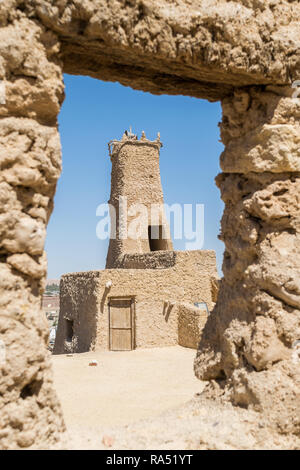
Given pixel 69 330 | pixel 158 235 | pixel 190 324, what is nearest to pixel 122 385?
pixel 190 324

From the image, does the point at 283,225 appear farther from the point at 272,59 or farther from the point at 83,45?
the point at 83,45

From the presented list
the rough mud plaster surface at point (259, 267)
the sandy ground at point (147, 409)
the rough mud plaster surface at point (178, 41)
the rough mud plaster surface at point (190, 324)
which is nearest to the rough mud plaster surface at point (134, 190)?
the rough mud plaster surface at point (190, 324)

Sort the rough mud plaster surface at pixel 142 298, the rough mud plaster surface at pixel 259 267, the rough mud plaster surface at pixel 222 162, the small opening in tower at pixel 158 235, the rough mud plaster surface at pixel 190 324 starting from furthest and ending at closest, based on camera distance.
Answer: the small opening in tower at pixel 158 235 → the rough mud plaster surface at pixel 142 298 → the rough mud plaster surface at pixel 190 324 → the rough mud plaster surface at pixel 259 267 → the rough mud plaster surface at pixel 222 162

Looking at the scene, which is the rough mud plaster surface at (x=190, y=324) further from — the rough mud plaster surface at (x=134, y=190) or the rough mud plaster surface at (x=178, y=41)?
the rough mud plaster surface at (x=178, y=41)

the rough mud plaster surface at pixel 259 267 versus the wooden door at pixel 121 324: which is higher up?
the rough mud plaster surface at pixel 259 267

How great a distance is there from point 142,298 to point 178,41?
10.5 metres

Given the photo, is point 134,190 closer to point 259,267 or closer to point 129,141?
point 129,141

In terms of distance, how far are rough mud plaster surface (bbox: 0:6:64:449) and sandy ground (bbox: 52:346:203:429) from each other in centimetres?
124

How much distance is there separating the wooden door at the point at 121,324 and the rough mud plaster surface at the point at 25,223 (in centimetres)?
1024

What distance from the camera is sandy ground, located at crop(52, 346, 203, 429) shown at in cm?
543

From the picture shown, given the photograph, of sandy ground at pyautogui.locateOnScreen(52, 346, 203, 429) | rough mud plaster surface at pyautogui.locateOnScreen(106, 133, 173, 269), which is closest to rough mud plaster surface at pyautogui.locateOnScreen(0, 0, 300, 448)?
sandy ground at pyautogui.locateOnScreen(52, 346, 203, 429)

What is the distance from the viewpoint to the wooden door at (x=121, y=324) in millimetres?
12922

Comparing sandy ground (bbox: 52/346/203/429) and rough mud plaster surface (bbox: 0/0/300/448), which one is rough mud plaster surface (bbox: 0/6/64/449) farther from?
sandy ground (bbox: 52/346/203/429)
